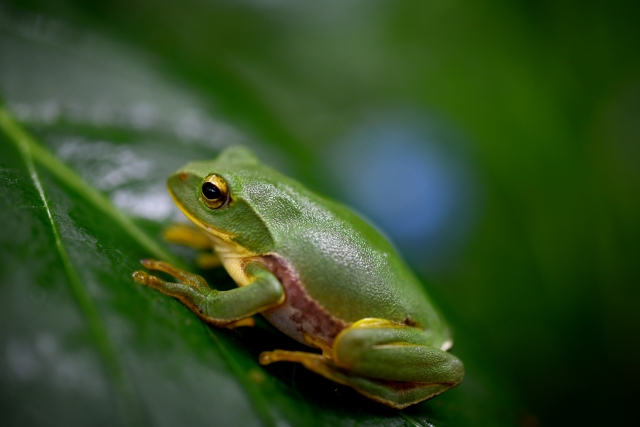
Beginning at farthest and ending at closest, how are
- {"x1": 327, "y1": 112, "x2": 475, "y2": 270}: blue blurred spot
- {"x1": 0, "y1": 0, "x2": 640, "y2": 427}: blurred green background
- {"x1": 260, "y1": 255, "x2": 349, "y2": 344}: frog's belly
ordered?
{"x1": 327, "y1": 112, "x2": 475, "y2": 270}: blue blurred spot → {"x1": 0, "y1": 0, "x2": 640, "y2": 427}: blurred green background → {"x1": 260, "y1": 255, "x2": 349, "y2": 344}: frog's belly

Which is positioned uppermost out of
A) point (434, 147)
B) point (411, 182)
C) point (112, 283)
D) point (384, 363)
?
point (434, 147)

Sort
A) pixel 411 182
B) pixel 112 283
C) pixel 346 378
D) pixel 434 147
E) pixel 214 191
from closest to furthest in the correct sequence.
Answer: pixel 112 283, pixel 346 378, pixel 214 191, pixel 411 182, pixel 434 147

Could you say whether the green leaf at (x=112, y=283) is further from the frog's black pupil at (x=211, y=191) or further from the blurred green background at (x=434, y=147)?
the frog's black pupil at (x=211, y=191)

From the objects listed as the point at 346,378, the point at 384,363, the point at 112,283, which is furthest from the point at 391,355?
the point at 112,283

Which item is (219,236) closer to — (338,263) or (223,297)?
(223,297)

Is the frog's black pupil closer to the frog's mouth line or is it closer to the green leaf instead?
the frog's mouth line

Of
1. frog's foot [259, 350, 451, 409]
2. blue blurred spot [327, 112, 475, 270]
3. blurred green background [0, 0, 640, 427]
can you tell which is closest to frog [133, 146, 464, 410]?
frog's foot [259, 350, 451, 409]
